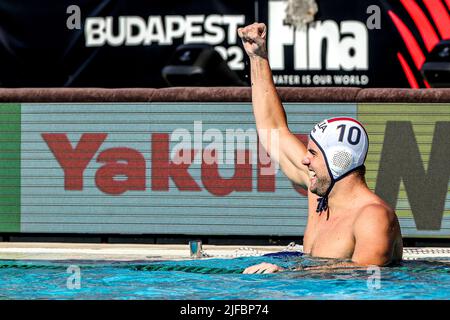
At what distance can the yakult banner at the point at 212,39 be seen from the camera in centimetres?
1597

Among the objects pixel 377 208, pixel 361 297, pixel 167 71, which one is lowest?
pixel 361 297

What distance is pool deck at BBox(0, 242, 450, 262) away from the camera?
12.3m

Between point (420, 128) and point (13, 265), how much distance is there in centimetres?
513

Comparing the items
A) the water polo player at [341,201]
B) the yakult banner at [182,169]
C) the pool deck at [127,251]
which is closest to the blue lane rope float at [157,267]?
the water polo player at [341,201]

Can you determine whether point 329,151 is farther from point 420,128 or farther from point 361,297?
point 420,128

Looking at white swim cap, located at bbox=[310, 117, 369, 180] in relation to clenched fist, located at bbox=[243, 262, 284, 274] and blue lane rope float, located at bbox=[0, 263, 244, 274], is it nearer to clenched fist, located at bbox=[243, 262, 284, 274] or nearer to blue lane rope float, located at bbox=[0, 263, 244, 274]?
clenched fist, located at bbox=[243, 262, 284, 274]

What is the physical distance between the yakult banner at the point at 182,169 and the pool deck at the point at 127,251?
0.44 metres

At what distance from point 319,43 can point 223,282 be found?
293 inches

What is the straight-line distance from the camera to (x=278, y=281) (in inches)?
347

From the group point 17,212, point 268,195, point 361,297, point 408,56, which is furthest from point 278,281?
point 408,56

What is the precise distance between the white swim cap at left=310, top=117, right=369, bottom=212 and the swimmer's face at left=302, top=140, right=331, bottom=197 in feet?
0.10

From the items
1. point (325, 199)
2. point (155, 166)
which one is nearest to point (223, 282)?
point (325, 199)

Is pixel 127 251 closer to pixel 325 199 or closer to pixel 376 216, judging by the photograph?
pixel 325 199

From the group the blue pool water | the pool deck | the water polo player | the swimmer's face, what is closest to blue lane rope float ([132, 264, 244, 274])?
the blue pool water
